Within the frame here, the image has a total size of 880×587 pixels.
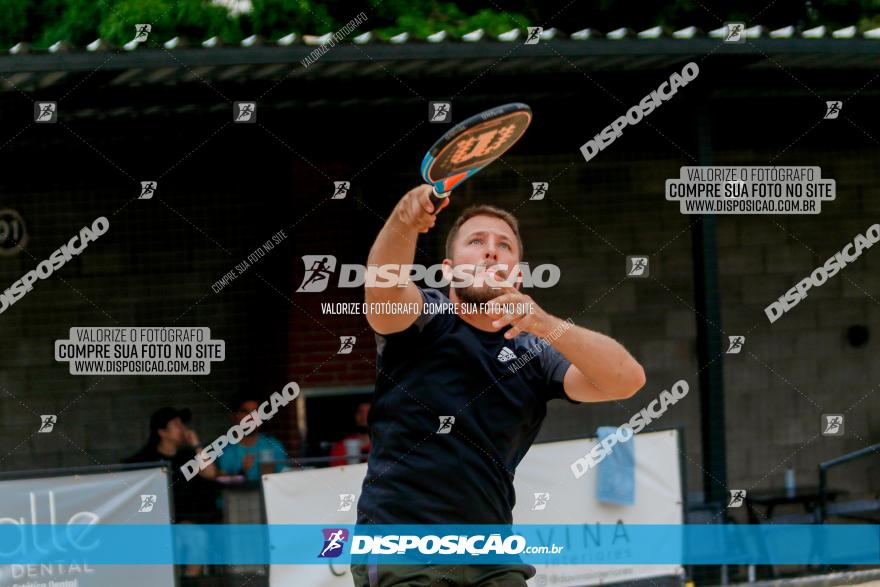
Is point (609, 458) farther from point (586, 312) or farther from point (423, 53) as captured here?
point (423, 53)

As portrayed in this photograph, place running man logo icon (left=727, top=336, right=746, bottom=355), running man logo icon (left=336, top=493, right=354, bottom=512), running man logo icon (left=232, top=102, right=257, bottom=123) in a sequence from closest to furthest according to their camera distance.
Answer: running man logo icon (left=336, top=493, right=354, bottom=512) → running man logo icon (left=232, top=102, right=257, bottom=123) → running man logo icon (left=727, top=336, right=746, bottom=355)

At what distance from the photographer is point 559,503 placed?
7.48m

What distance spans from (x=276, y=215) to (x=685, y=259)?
3099 millimetres

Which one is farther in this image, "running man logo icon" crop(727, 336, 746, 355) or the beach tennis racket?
"running man logo icon" crop(727, 336, 746, 355)

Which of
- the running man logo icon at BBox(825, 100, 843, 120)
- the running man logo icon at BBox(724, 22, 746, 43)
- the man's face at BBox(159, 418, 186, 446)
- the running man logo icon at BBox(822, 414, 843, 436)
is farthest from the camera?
the running man logo icon at BBox(822, 414, 843, 436)

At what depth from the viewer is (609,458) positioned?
7574 mm

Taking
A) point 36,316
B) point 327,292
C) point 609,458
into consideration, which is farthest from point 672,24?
point 36,316

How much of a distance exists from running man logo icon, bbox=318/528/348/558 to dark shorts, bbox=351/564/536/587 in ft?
10.2

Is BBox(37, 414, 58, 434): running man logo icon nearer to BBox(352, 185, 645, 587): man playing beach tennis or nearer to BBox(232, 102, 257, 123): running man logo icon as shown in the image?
BBox(232, 102, 257, 123): running man logo icon

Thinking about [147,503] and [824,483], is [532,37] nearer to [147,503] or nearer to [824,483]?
[147,503]

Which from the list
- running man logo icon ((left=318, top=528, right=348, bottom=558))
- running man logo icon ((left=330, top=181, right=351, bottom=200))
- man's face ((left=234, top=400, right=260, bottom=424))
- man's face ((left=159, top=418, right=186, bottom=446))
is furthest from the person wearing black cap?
running man logo icon ((left=330, top=181, right=351, bottom=200))

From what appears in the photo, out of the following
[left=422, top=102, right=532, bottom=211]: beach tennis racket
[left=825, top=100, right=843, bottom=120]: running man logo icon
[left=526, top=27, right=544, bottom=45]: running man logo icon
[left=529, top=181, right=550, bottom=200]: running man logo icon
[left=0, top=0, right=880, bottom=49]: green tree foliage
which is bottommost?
[left=422, top=102, right=532, bottom=211]: beach tennis racket

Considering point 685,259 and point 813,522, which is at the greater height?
point 685,259

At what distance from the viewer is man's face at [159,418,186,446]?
26.6 feet
